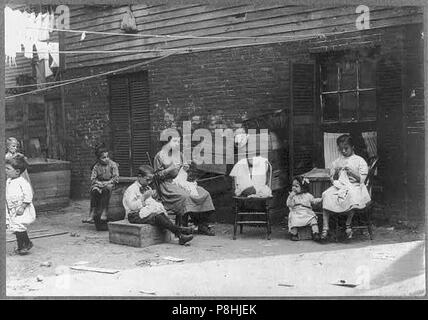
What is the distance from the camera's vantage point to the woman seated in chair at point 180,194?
774 cm

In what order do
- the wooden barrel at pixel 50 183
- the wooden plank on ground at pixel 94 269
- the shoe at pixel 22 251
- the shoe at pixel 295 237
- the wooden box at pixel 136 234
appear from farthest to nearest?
the wooden barrel at pixel 50 183
the shoe at pixel 295 237
the wooden box at pixel 136 234
the shoe at pixel 22 251
the wooden plank on ground at pixel 94 269

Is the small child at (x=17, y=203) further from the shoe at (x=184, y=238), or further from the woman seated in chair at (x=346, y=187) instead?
the woman seated in chair at (x=346, y=187)

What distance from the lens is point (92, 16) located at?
10352mm

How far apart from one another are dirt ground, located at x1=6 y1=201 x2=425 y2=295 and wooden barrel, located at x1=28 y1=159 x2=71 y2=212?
1928 mm

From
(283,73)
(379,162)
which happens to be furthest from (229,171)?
(379,162)

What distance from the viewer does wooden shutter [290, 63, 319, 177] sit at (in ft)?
25.8

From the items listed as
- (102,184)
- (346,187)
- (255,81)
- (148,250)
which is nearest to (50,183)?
(102,184)

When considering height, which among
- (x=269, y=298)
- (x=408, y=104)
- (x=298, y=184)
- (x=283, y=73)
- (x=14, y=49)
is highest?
(x=14, y=49)

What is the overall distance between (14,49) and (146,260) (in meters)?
7.00

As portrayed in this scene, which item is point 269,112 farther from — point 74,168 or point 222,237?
point 74,168

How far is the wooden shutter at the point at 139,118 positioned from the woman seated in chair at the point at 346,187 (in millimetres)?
4263

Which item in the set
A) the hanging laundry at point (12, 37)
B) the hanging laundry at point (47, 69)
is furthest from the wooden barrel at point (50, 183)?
the hanging laundry at point (12, 37)

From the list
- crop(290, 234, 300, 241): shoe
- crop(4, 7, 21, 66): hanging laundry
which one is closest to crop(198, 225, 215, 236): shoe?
crop(290, 234, 300, 241): shoe

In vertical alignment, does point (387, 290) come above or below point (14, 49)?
below
